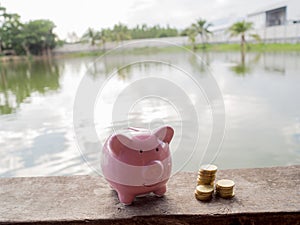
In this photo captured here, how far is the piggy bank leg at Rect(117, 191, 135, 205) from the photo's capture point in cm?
72

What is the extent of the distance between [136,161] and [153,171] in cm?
4

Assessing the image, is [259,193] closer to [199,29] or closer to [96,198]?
[96,198]

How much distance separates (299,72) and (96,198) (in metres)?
3.91

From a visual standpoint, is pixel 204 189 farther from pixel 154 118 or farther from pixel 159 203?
pixel 154 118

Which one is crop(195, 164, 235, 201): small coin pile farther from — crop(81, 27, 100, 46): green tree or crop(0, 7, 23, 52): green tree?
crop(0, 7, 23, 52): green tree

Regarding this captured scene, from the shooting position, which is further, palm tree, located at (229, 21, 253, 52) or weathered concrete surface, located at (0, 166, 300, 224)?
palm tree, located at (229, 21, 253, 52)

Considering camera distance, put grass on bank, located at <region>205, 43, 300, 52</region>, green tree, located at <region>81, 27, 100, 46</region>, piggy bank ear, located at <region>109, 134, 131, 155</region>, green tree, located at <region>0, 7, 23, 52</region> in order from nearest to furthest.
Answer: piggy bank ear, located at <region>109, 134, 131, 155</region> → green tree, located at <region>81, 27, 100, 46</region> → green tree, located at <region>0, 7, 23, 52</region> → grass on bank, located at <region>205, 43, 300, 52</region>

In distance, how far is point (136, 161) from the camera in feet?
2.20

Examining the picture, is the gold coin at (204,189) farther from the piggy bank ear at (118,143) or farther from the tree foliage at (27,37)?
the tree foliage at (27,37)

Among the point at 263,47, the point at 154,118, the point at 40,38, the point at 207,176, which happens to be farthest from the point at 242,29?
the point at 207,176

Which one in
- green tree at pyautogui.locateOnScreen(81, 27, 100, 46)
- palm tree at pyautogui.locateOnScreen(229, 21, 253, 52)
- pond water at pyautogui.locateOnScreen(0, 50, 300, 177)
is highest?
palm tree at pyautogui.locateOnScreen(229, 21, 253, 52)

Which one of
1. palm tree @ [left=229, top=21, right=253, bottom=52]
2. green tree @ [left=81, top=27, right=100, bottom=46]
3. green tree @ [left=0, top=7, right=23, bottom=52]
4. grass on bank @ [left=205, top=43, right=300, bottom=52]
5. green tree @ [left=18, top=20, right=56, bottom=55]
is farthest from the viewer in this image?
palm tree @ [left=229, top=21, right=253, bottom=52]

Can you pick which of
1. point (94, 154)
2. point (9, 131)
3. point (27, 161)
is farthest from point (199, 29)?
point (94, 154)

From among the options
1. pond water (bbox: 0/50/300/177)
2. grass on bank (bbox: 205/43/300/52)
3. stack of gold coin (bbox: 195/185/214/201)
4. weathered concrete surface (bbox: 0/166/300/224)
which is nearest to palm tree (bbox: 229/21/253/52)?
grass on bank (bbox: 205/43/300/52)
